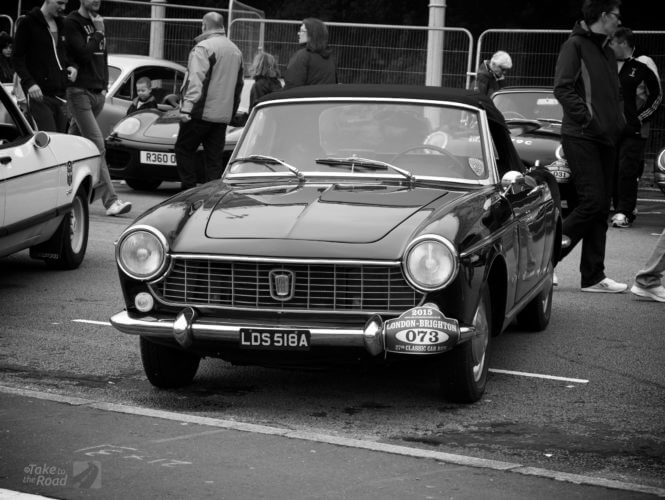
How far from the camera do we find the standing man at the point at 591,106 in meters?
8.68

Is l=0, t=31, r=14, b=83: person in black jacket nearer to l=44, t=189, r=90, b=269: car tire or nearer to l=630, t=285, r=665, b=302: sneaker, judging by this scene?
l=44, t=189, r=90, b=269: car tire

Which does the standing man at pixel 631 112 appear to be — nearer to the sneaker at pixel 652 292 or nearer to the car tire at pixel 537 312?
the sneaker at pixel 652 292

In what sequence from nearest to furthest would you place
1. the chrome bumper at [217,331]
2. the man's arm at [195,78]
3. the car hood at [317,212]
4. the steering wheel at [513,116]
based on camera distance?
1. the chrome bumper at [217,331]
2. the car hood at [317,212]
3. the man's arm at [195,78]
4. the steering wheel at [513,116]

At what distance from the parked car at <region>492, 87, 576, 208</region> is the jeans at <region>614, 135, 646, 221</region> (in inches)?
23.4

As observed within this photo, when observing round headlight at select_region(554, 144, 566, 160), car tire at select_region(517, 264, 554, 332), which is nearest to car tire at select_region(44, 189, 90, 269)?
car tire at select_region(517, 264, 554, 332)

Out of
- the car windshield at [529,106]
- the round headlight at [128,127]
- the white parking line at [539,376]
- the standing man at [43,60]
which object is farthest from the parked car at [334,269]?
the round headlight at [128,127]

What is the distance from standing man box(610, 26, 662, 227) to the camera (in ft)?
42.7

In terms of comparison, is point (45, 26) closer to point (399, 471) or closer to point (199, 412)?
point (199, 412)

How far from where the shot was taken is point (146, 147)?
1456cm

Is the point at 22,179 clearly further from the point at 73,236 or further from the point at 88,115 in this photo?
the point at 88,115

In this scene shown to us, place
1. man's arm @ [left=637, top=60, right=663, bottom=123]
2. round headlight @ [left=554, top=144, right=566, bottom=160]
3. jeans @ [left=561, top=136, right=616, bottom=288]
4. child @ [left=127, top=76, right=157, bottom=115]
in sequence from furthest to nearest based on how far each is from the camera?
child @ [left=127, top=76, right=157, bottom=115], round headlight @ [left=554, top=144, right=566, bottom=160], man's arm @ [left=637, top=60, right=663, bottom=123], jeans @ [left=561, top=136, right=616, bottom=288]

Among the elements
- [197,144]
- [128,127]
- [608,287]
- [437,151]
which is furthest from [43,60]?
[437,151]

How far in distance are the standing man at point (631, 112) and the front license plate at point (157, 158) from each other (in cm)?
491

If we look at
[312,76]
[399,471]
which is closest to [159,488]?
[399,471]
